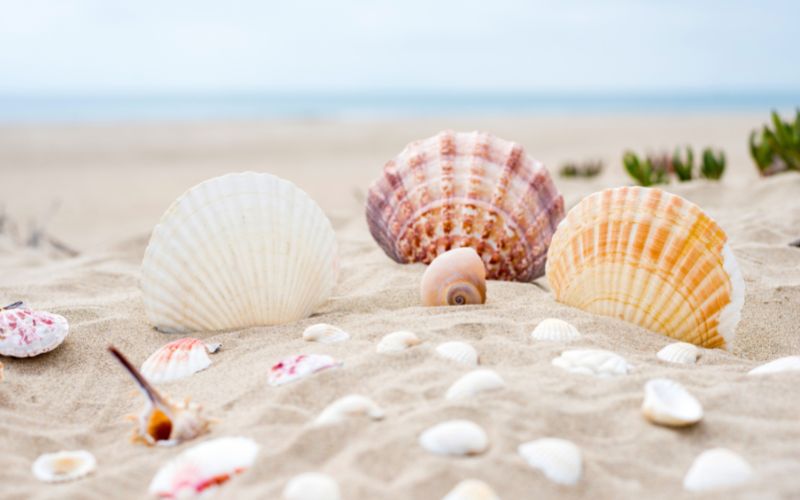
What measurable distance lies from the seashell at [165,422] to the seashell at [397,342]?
61 centimetres

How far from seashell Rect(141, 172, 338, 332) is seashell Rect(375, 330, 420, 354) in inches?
28.6

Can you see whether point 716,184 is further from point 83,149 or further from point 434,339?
point 83,149

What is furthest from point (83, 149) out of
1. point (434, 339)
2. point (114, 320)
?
point (434, 339)

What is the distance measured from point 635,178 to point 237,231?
4.45 m

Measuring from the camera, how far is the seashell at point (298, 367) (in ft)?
7.39

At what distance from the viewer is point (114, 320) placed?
3113 millimetres

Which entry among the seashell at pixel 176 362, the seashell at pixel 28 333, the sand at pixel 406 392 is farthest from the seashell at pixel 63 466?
the seashell at pixel 28 333

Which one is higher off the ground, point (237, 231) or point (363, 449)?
point (237, 231)


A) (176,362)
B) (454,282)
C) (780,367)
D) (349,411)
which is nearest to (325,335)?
(176,362)

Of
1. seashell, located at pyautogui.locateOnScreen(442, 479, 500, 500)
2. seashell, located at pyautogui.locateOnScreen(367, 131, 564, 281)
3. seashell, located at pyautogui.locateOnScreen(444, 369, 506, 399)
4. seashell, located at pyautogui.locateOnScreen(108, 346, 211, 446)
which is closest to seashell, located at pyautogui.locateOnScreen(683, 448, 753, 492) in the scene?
seashell, located at pyautogui.locateOnScreen(442, 479, 500, 500)

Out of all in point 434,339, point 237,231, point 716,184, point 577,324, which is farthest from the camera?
point 716,184

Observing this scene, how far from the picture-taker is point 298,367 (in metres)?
2.29

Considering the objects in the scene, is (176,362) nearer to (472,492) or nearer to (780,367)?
(472,492)

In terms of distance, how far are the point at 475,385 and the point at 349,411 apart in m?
0.35
